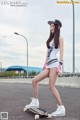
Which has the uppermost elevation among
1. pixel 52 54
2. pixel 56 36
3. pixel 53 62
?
pixel 56 36

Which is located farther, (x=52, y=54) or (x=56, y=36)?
(x=52, y=54)

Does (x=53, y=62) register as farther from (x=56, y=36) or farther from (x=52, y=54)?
(x=56, y=36)

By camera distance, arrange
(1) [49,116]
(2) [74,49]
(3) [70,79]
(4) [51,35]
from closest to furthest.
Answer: (1) [49,116] < (4) [51,35] < (3) [70,79] < (2) [74,49]

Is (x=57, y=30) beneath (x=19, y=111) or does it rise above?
above

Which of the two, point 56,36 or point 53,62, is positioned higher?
point 56,36

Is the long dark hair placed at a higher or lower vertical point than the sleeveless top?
higher

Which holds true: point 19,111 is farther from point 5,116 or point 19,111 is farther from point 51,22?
point 51,22

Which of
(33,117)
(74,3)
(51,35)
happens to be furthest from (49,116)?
(74,3)

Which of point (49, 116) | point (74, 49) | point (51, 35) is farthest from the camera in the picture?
point (74, 49)

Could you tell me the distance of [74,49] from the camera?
109ft

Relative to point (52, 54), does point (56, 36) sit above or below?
above

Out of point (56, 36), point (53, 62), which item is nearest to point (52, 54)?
point (53, 62)

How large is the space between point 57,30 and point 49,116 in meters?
1.84

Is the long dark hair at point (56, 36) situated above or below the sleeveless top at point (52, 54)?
above
